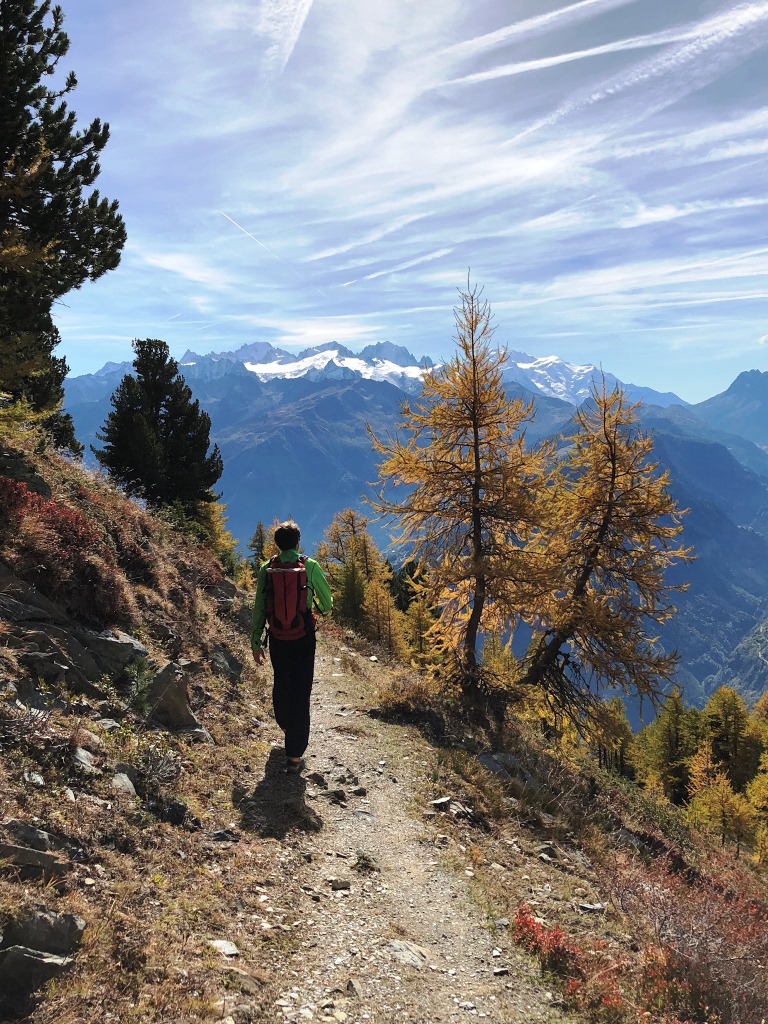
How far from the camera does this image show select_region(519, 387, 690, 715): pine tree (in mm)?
14984

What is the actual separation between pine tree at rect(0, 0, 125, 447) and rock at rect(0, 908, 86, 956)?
27.3 ft

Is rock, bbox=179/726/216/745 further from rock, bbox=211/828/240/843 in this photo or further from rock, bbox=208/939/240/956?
rock, bbox=208/939/240/956

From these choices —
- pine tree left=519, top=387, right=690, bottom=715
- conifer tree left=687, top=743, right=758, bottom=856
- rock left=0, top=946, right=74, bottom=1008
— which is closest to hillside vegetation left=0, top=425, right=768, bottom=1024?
rock left=0, top=946, right=74, bottom=1008

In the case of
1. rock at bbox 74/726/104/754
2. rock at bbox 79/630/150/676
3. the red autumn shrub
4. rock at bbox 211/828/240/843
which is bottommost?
the red autumn shrub

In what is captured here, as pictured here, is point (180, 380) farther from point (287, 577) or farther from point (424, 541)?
point (287, 577)

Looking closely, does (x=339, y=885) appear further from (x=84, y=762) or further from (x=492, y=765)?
(x=492, y=765)

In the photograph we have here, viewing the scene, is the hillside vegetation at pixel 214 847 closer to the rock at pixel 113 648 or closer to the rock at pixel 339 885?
the rock at pixel 113 648

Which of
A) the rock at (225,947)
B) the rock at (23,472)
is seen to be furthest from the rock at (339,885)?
the rock at (23,472)

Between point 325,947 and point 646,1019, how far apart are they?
2.70 meters

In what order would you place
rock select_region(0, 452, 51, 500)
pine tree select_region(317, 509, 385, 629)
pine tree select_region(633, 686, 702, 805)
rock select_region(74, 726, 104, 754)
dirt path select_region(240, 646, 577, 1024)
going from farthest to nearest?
pine tree select_region(633, 686, 702, 805), pine tree select_region(317, 509, 385, 629), rock select_region(0, 452, 51, 500), rock select_region(74, 726, 104, 754), dirt path select_region(240, 646, 577, 1024)

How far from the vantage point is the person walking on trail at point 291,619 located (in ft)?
24.0

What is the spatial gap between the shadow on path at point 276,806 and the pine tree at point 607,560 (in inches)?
350

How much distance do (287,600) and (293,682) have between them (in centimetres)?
119

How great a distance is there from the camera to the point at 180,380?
3055 centimetres
